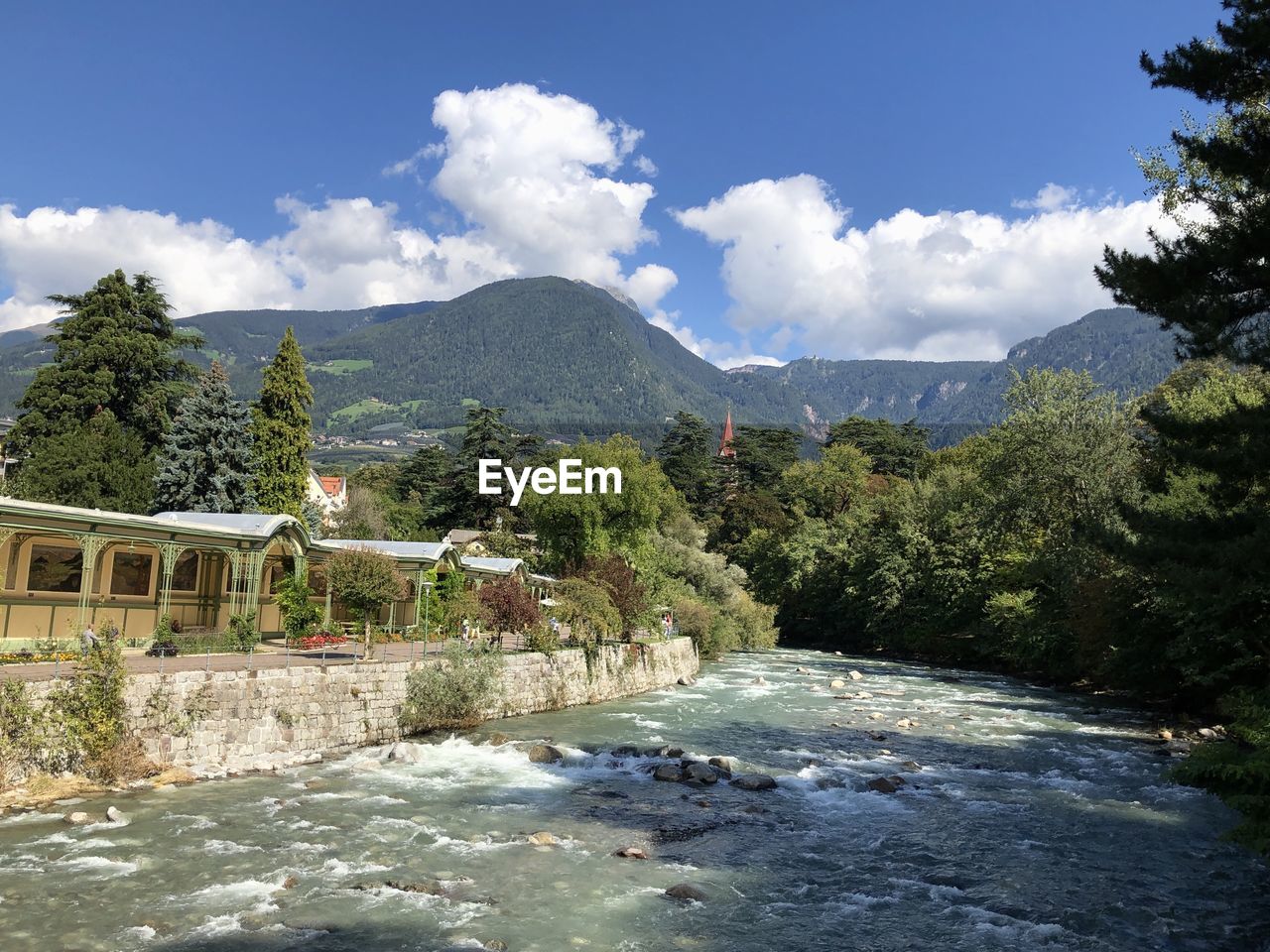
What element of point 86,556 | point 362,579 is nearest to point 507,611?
point 362,579

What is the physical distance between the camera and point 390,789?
14.5m

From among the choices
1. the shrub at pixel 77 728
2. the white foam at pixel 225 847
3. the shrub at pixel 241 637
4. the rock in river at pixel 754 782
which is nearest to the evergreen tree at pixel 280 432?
the shrub at pixel 241 637

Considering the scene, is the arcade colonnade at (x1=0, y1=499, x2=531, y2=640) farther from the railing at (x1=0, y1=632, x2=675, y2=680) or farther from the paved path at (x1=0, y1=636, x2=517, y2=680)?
the paved path at (x1=0, y1=636, x2=517, y2=680)

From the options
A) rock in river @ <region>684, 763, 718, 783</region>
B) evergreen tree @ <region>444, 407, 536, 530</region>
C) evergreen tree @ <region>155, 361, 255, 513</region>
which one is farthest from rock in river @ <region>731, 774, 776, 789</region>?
evergreen tree @ <region>444, 407, 536, 530</region>

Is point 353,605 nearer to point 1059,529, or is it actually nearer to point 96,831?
point 96,831

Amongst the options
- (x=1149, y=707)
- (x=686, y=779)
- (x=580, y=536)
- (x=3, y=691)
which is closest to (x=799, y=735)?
(x=686, y=779)

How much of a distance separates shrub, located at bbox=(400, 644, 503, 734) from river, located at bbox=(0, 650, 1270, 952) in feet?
3.65

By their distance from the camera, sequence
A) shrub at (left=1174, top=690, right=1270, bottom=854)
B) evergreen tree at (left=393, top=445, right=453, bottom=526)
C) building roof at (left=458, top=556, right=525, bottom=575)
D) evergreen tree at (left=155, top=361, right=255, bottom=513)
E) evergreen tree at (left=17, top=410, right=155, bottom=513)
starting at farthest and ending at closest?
evergreen tree at (left=393, top=445, right=453, bottom=526) → building roof at (left=458, top=556, right=525, bottom=575) → evergreen tree at (left=155, top=361, right=255, bottom=513) → evergreen tree at (left=17, top=410, right=155, bottom=513) → shrub at (left=1174, top=690, right=1270, bottom=854)

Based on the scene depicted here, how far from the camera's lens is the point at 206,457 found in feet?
120

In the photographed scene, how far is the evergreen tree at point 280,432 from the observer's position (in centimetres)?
3869

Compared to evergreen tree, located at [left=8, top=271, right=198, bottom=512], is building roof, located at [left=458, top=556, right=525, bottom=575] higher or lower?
lower

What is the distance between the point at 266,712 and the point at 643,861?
8.75 meters

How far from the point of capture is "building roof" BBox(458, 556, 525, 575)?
38.2 meters

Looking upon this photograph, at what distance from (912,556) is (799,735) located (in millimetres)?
27803
